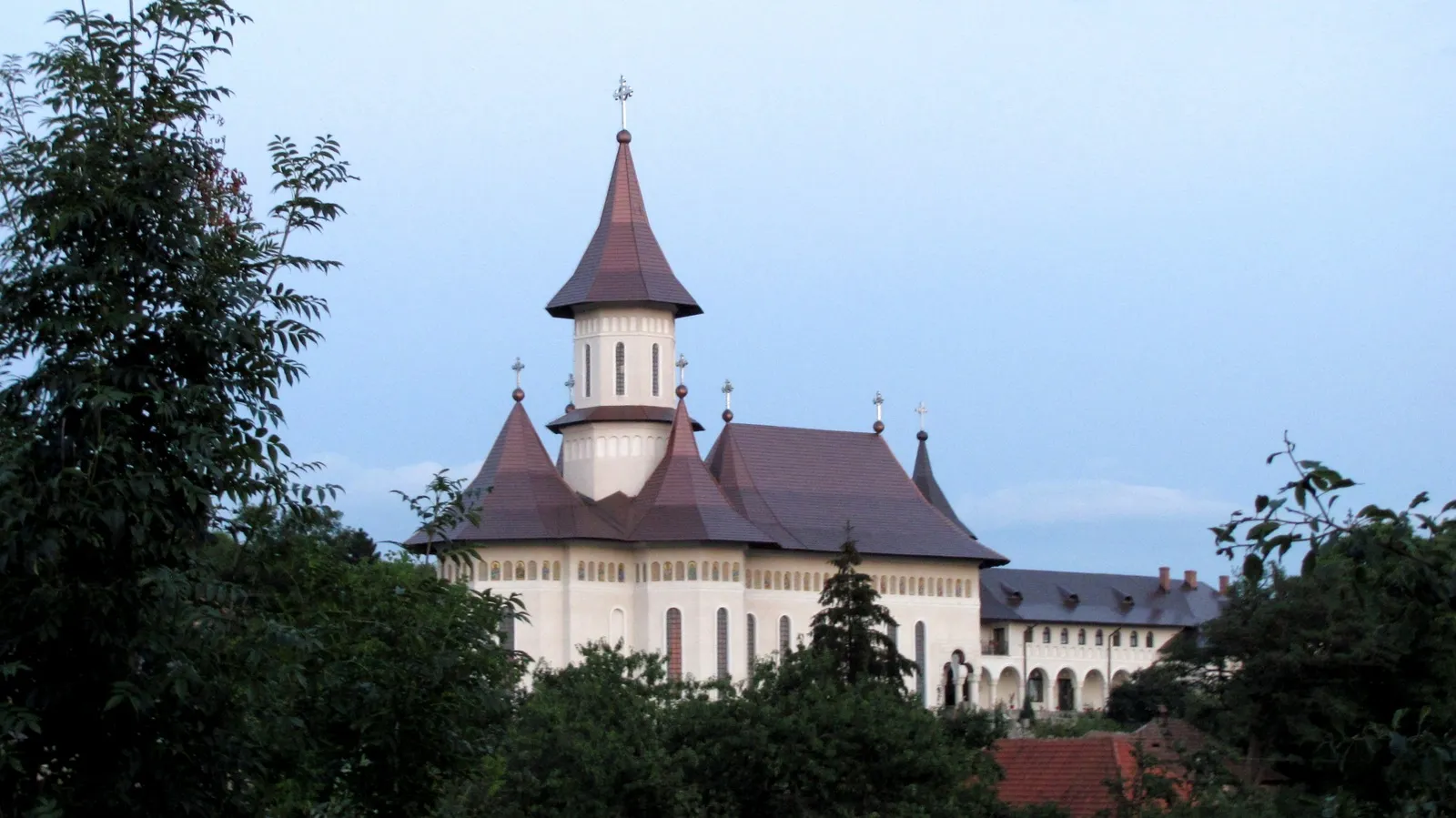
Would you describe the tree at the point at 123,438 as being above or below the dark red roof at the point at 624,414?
below

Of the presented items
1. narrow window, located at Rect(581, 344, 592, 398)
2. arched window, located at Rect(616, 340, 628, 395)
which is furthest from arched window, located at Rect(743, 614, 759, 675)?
narrow window, located at Rect(581, 344, 592, 398)

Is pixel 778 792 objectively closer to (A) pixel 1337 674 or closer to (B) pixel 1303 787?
(B) pixel 1303 787

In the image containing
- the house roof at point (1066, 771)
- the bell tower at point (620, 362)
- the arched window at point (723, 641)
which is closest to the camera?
the house roof at point (1066, 771)

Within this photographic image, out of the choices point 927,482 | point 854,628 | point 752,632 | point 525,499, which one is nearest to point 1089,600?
point 927,482

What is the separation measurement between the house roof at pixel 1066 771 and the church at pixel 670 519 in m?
24.7

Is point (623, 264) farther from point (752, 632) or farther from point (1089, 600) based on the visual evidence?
point (1089, 600)

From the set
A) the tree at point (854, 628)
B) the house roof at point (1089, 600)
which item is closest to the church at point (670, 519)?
the tree at point (854, 628)

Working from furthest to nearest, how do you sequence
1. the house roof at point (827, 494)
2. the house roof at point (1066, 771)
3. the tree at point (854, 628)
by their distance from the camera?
the house roof at point (827, 494) → the tree at point (854, 628) → the house roof at point (1066, 771)

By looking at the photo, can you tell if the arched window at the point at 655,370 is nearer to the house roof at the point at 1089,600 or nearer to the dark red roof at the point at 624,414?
the dark red roof at the point at 624,414

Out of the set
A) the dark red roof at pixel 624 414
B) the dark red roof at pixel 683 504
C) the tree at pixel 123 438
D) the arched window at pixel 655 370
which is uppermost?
the arched window at pixel 655 370

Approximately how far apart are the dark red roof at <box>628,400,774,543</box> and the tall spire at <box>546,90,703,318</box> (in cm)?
383

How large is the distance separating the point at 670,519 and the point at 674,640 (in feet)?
12.3

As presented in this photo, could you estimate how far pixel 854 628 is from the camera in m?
56.1

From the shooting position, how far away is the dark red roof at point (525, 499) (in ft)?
225
